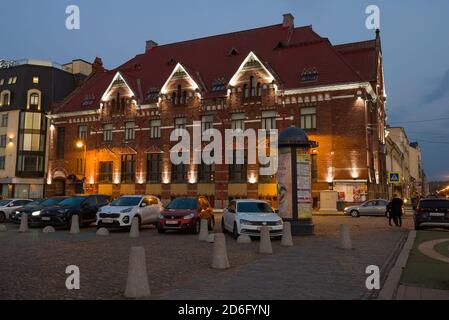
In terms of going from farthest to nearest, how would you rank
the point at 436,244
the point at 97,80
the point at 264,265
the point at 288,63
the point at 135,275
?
the point at 97,80, the point at 288,63, the point at 436,244, the point at 264,265, the point at 135,275

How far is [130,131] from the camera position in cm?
4394

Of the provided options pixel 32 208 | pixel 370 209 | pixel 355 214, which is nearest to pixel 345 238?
pixel 32 208

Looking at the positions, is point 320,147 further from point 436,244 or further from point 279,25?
point 436,244

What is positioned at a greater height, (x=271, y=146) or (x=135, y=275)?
(x=271, y=146)

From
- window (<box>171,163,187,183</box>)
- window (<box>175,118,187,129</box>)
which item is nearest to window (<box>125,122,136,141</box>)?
window (<box>175,118,187,129</box>)

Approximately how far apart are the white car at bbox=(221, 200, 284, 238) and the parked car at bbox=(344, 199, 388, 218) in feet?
53.0

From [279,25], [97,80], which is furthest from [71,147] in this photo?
[279,25]

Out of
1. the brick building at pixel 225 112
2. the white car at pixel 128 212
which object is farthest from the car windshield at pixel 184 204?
the brick building at pixel 225 112

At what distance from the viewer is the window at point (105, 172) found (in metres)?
44.2

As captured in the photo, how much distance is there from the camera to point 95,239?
15203 mm

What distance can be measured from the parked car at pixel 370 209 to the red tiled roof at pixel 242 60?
1043cm

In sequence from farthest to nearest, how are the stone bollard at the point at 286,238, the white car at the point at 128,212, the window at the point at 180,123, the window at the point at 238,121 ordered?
1. the window at the point at 180,123
2. the window at the point at 238,121
3. the white car at the point at 128,212
4. the stone bollard at the point at 286,238

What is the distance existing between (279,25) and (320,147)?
16089mm

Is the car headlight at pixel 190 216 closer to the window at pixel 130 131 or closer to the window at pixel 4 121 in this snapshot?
the window at pixel 130 131
